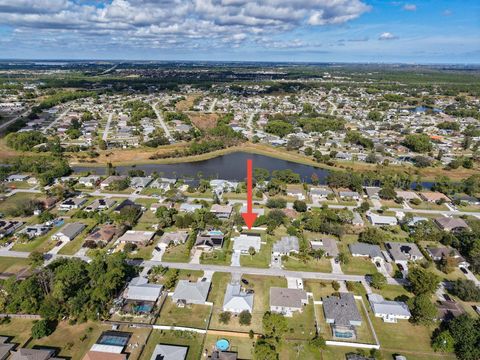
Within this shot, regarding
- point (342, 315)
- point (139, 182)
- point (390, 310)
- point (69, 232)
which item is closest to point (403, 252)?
point (390, 310)

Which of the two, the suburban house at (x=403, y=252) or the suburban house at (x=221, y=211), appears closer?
the suburban house at (x=403, y=252)

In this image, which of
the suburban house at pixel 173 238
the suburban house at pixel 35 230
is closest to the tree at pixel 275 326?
the suburban house at pixel 173 238

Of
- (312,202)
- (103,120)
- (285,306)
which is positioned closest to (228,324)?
(285,306)

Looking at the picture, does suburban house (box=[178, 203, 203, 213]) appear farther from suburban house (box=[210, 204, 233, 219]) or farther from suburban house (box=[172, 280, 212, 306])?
suburban house (box=[172, 280, 212, 306])

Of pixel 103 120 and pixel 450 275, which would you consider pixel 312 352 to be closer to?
pixel 450 275

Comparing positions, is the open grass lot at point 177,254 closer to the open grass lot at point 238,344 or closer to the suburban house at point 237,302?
the suburban house at point 237,302

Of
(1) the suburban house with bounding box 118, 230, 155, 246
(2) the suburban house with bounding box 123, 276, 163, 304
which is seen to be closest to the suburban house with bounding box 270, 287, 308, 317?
(2) the suburban house with bounding box 123, 276, 163, 304

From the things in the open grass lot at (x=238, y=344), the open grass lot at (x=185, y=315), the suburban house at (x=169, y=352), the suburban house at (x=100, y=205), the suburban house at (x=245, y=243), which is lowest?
the open grass lot at (x=238, y=344)

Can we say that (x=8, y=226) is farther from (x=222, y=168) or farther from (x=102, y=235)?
(x=222, y=168)
